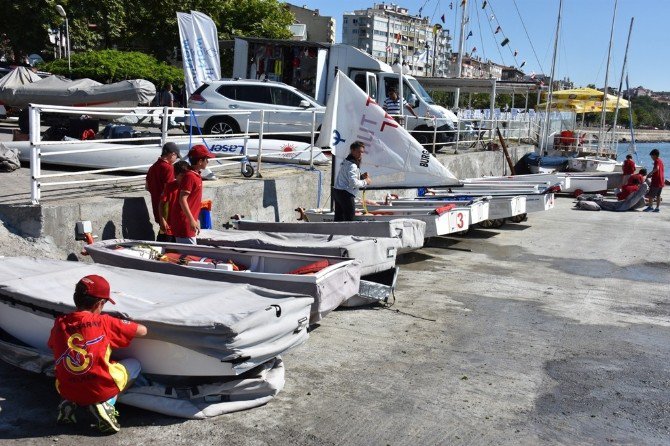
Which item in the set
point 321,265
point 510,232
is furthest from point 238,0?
point 321,265

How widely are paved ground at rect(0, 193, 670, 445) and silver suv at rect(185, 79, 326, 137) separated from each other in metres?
9.86

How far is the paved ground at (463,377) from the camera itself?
511 centimetres

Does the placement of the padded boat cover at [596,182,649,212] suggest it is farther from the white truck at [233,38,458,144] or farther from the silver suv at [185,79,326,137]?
the silver suv at [185,79,326,137]

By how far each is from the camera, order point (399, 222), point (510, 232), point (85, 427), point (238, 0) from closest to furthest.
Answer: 1. point (85, 427)
2. point (399, 222)
3. point (510, 232)
4. point (238, 0)

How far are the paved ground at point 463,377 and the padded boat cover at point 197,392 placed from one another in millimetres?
79

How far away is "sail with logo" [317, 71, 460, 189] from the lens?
11383 mm

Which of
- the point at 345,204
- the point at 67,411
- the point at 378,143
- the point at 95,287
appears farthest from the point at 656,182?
the point at 67,411

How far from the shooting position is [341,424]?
5.22m

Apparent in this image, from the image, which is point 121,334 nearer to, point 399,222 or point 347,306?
point 347,306

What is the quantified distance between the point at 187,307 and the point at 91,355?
0.79 metres

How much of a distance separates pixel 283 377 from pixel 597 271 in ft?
24.1

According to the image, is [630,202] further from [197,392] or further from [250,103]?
[197,392]

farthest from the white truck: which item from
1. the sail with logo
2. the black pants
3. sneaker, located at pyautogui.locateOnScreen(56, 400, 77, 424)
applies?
sneaker, located at pyautogui.locateOnScreen(56, 400, 77, 424)

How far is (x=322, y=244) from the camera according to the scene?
8477 mm
